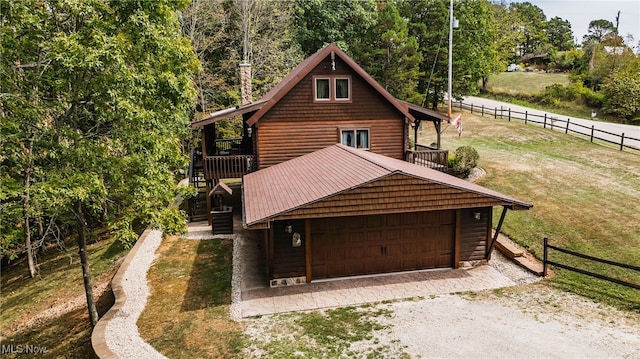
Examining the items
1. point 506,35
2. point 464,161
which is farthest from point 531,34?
point 464,161

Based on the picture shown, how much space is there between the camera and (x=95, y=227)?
71.4 ft

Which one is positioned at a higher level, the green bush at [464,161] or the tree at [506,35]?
the tree at [506,35]

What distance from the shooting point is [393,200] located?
1165cm

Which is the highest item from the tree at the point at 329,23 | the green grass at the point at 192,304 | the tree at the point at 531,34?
the tree at the point at 531,34

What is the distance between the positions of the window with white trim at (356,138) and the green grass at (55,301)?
1061 cm

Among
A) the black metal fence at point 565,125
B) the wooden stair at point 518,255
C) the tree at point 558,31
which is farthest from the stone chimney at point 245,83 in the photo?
the tree at point 558,31

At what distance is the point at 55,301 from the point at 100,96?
8210 millimetres

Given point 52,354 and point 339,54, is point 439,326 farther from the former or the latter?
point 339,54

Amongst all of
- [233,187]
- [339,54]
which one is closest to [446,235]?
[339,54]

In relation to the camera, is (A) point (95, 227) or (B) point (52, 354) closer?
(B) point (52, 354)

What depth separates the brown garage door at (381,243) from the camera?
1255cm

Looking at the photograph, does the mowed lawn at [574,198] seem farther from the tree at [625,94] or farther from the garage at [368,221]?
the tree at [625,94]

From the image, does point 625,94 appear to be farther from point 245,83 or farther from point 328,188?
point 328,188

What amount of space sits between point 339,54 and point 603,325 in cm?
1401
